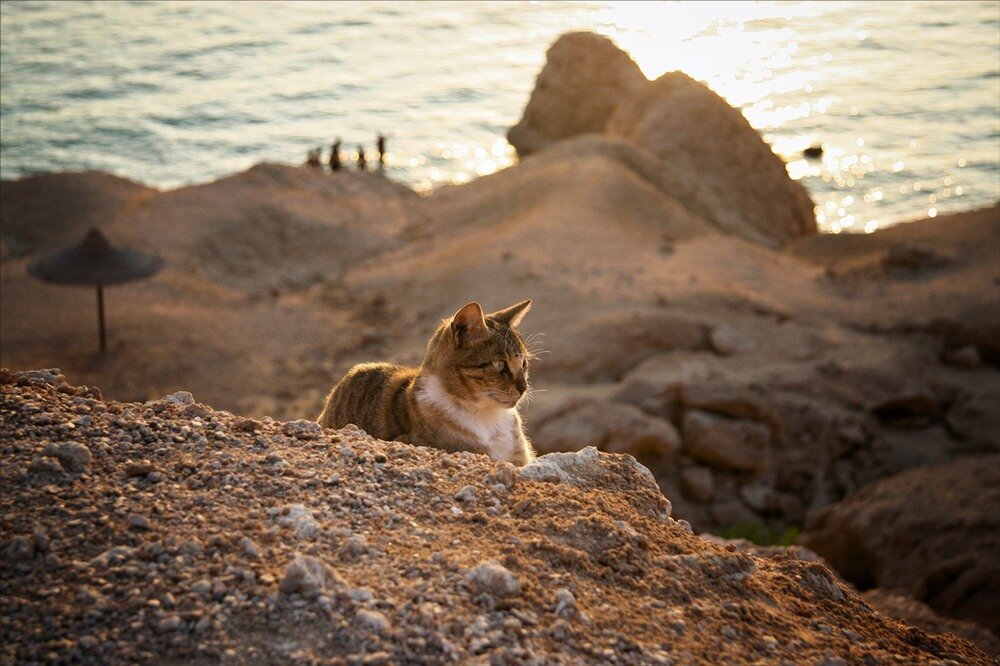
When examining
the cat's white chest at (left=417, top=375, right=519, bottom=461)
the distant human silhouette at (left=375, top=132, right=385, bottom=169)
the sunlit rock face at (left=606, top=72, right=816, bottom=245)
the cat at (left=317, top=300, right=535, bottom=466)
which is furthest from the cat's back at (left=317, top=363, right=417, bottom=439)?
the distant human silhouette at (left=375, top=132, right=385, bottom=169)

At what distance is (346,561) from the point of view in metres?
3.84

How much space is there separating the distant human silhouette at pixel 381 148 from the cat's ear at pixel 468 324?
723 inches

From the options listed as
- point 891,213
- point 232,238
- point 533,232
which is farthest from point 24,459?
point 891,213

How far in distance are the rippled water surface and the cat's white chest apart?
30.0ft

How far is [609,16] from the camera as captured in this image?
27.6 meters

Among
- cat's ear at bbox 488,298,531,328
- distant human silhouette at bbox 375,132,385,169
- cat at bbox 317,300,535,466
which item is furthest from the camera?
distant human silhouette at bbox 375,132,385,169

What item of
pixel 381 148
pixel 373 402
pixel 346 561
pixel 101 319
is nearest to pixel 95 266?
pixel 101 319

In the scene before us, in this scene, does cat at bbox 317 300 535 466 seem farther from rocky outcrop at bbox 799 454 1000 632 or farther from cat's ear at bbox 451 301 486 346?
rocky outcrop at bbox 799 454 1000 632

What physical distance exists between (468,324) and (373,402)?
2.78ft

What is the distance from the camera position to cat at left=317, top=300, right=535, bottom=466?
6.25 m

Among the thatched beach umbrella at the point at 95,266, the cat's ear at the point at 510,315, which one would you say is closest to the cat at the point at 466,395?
the cat's ear at the point at 510,315

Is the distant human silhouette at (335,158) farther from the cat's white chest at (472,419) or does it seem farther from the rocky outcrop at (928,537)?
the cat's white chest at (472,419)

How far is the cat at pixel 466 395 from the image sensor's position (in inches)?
246

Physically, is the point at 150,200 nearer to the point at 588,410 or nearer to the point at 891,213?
the point at 588,410
